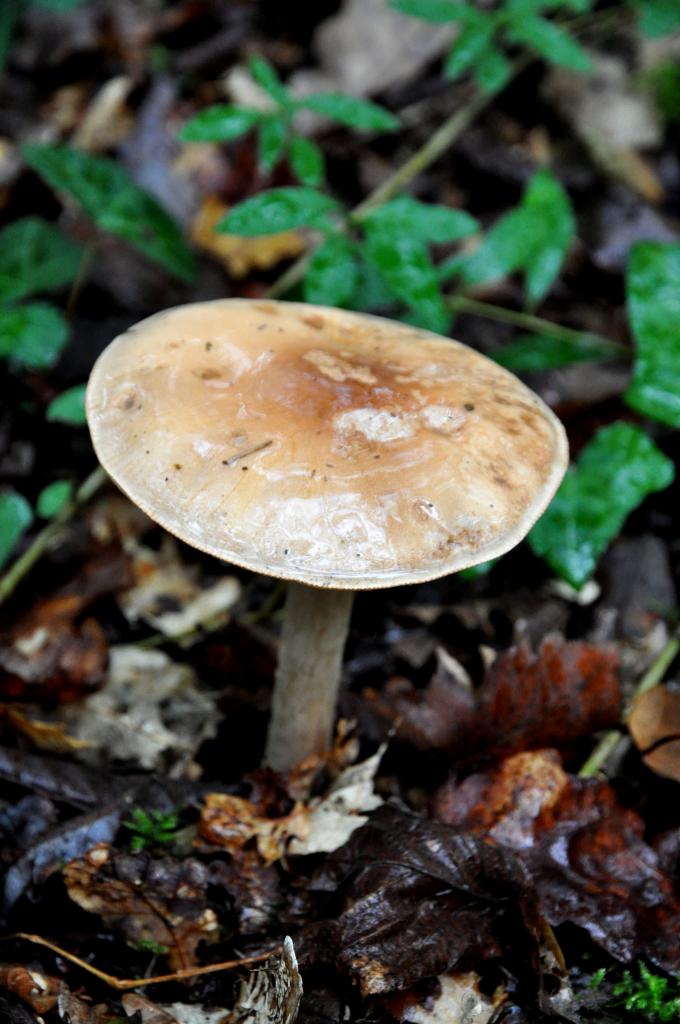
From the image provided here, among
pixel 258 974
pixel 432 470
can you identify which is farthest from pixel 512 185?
pixel 258 974

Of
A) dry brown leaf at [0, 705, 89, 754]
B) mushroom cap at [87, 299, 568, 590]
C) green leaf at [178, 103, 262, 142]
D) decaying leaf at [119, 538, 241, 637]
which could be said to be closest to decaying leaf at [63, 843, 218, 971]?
dry brown leaf at [0, 705, 89, 754]

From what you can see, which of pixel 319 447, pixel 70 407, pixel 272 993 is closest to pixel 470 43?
pixel 70 407

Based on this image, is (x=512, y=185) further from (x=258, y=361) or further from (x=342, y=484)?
(x=342, y=484)

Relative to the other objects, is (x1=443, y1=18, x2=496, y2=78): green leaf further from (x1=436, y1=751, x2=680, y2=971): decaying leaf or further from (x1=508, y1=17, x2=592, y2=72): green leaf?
(x1=436, y1=751, x2=680, y2=971): decaying leaf

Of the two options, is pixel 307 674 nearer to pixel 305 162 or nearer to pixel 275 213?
pixel 275 213

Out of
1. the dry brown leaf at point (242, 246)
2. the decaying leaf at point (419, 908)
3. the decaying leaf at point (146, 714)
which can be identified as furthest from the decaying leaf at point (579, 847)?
the dry brown leaf at point (242, 246)

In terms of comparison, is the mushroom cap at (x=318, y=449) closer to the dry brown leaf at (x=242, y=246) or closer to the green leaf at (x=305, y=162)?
the green leaf at (x=305, y=162)
